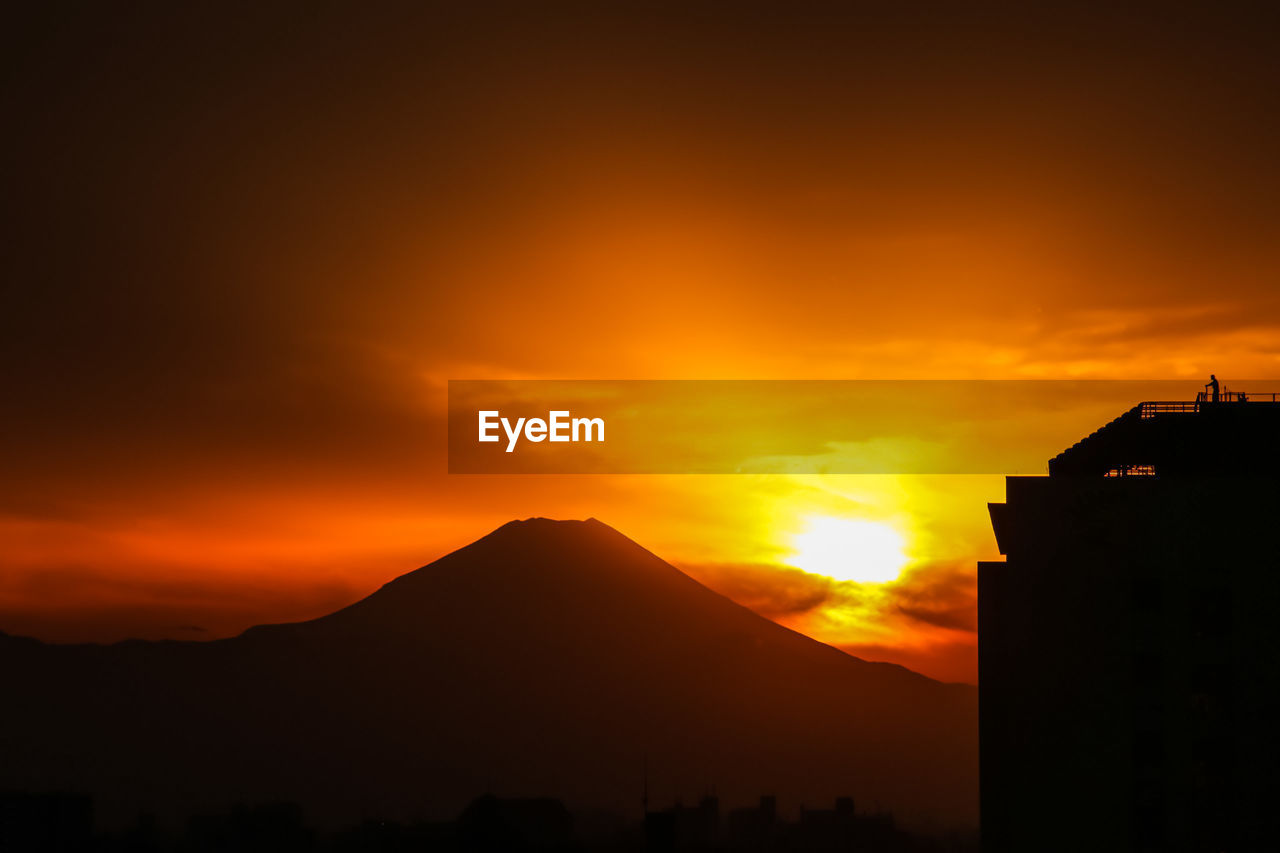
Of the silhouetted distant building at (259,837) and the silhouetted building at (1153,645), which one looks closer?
the silhouetted building at (1153,645)

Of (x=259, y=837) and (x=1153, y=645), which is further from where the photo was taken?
(x=259, y=837)

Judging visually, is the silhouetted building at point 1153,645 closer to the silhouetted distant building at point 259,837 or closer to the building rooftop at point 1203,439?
the building rooftop at point 1203,439

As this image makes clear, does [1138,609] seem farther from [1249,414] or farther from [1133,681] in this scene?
[1249,414]

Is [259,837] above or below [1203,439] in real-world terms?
below

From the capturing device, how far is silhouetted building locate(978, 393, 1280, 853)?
6225cm

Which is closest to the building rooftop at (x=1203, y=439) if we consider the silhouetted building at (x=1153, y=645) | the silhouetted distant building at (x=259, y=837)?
the silhouetted building at (x=1153, y=645)

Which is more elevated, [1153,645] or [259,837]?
[1153,645]

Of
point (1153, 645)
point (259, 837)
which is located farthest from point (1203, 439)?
point (259, 837)

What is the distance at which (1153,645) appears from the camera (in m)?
64.0

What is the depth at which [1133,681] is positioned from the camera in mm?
64125

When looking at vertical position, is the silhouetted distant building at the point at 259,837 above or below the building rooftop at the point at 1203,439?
below

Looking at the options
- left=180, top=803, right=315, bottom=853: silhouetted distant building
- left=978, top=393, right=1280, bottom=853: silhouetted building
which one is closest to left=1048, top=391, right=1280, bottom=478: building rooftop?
left=978, top=393, right=1280, bottom=853: silhouetted building

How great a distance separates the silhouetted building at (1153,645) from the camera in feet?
204

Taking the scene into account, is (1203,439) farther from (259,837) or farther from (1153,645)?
(259,837)
